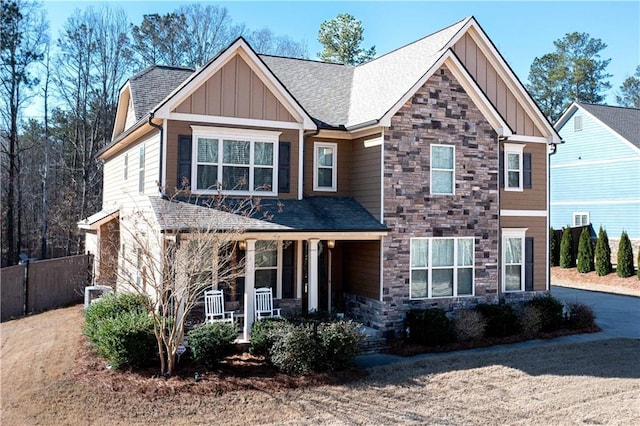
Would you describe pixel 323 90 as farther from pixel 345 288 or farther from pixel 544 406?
pixel 544 406

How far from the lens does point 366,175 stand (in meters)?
14.6

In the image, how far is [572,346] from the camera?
518 inches

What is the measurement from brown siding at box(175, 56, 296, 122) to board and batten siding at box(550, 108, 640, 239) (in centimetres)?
2160

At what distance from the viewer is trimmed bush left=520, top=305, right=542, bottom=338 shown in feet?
45.9

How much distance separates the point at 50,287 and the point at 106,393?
34.3 ft

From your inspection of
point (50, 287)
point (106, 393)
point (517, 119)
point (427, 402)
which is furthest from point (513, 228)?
point (50, 287)

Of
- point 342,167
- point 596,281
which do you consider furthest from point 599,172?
point 342,167

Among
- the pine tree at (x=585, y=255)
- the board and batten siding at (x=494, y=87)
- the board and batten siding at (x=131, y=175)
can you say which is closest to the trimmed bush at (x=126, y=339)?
the board and batten siding at (x=131, y=175)

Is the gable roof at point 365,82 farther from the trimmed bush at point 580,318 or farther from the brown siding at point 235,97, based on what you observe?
the trimmed bush at point 580,318

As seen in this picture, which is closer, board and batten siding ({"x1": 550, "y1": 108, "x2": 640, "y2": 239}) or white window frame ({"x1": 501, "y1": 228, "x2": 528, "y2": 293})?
white window frame ({"x1": 501, "y1": 228, "x2": 528, "y2": 293})

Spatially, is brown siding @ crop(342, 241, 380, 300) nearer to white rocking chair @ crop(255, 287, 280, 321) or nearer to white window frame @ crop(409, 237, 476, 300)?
white window frame @ crop(409, 237, 476, 300)

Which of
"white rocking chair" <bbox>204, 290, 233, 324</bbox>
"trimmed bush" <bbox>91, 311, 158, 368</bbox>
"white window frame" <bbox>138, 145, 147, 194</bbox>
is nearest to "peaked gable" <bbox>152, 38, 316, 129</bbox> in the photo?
"white window frame" <bbox>138, 145, 147, 194</bbox>

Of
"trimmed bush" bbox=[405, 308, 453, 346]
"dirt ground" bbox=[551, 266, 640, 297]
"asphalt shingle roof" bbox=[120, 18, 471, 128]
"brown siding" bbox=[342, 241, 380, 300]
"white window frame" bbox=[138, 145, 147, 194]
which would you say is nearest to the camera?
"trimmed bush" bbox=[405, 308, 453, 346]

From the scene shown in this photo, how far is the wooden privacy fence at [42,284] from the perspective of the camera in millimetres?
16516
